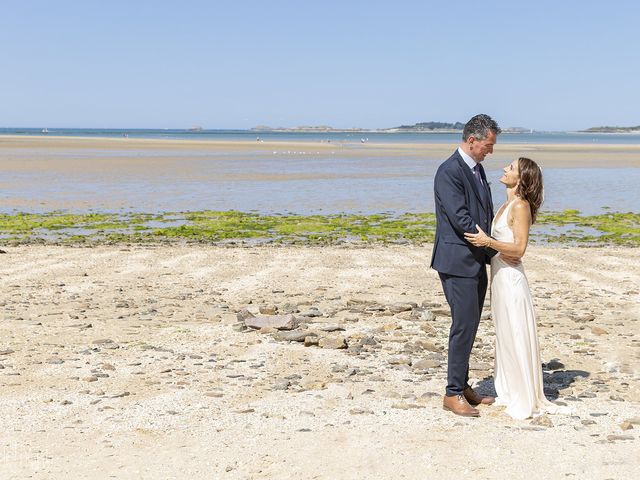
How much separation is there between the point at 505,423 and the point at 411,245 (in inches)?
448

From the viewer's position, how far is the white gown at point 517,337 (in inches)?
254

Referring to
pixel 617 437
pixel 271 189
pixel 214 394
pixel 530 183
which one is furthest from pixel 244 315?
pixel 271 189

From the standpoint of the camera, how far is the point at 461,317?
634 cm

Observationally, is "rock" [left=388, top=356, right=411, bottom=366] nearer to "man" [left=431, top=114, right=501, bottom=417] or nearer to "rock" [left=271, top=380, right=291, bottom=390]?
"rock" [left=271, top=380, right=291, bottom=390]

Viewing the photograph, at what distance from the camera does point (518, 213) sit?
6309 mm

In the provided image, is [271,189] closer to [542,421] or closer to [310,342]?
[310,342]

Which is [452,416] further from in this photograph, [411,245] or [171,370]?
[411,245]

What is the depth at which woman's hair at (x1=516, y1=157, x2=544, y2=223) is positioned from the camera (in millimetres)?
6270

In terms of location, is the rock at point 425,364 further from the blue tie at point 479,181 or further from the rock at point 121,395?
the rock at point 121,395

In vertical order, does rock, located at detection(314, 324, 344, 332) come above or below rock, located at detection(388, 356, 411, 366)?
below

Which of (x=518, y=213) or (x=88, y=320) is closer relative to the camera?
(x=518, y=213)

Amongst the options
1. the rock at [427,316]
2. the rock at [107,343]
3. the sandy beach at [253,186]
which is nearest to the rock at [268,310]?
the rock at [427,316]

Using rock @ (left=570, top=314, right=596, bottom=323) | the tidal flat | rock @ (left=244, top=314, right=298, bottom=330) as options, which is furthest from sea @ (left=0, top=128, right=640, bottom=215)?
rock @ (left=244, top=314, right=298, bottom=330)

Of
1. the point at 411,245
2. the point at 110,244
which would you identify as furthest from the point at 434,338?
the point at 110,244
